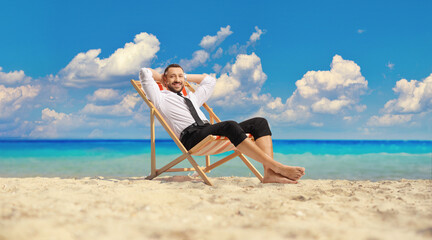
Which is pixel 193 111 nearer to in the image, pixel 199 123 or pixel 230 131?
pixel 199 123

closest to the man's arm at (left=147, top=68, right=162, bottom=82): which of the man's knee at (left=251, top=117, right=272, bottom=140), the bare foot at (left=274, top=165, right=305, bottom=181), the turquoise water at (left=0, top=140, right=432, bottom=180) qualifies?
the man's knee at (left=251, top=117, right=272, bottom=140)

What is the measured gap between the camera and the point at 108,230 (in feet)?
5.39

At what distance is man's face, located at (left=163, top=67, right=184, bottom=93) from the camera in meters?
3.94

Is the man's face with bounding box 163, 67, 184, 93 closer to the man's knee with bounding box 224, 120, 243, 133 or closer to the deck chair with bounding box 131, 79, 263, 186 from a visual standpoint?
the deck chair with bounding box 131, 79, 263, 186

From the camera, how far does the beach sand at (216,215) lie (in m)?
1.61

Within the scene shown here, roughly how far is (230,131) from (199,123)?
0.56 meters

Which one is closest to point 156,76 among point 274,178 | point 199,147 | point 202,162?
point 199,147

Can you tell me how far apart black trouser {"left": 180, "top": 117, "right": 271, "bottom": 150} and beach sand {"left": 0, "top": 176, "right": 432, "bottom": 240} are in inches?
23.4

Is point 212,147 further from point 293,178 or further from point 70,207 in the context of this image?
point 70,207

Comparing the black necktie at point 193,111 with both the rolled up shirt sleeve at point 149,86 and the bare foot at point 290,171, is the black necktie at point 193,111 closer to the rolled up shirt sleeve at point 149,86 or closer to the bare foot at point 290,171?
the rolled up shirt sleeve at point 149,86

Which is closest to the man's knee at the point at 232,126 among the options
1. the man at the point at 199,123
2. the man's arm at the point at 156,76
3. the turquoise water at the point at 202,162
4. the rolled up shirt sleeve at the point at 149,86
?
the man at the point at 199,123

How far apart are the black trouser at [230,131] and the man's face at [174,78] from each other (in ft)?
1.88

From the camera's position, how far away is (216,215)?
2.00m

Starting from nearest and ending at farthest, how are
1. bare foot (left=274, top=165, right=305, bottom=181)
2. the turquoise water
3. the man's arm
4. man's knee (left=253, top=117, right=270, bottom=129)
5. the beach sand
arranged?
the beach sand
bare foot (left=274, top=165, right=305, bottom=181)
man's knee (left=253, top=117, right=270, bottom=129)
the man's arm
the turquoise water
